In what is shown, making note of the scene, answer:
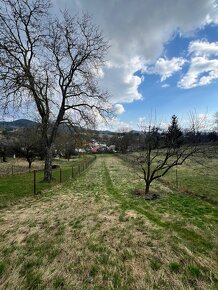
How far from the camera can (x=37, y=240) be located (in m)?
6.28

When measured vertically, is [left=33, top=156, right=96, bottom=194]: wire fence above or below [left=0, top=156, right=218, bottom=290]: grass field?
below

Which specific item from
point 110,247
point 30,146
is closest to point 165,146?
point 110,247

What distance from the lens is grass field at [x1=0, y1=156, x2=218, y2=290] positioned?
429cm

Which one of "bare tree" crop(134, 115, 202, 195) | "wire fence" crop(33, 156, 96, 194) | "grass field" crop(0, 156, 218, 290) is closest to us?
"grass field" crop(0, 156, 218, 290)

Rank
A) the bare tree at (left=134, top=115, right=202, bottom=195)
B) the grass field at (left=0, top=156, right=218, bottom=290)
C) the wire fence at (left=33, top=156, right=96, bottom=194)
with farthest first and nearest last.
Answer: the wire fence at (left=33, top=156, right=96, bottom=194) < the bare tree at (left=134, top=115, right=202, bottom=195) < the grass field at (left=0, top=156, right=218, bottom=290)

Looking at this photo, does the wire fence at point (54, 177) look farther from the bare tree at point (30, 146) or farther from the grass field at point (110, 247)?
the bare tree at point (30, 146)

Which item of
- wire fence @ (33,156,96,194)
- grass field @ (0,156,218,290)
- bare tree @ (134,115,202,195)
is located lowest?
wire fence @ (33,156,96,194)

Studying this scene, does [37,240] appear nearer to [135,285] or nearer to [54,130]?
[135,285]

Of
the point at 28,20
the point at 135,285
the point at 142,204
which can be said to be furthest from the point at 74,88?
the point at 135,285

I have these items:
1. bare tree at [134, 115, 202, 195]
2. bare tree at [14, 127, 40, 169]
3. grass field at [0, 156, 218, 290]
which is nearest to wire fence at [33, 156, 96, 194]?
grass field at [0, 156, 218, 290]

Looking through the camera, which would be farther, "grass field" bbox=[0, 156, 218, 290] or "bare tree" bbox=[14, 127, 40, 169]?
"bare tree" bbox=[14, 127, 40, 169]

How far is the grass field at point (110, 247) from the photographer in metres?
4.29

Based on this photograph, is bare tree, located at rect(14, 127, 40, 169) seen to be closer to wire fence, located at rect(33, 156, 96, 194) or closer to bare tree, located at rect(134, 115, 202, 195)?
wire fence, located at rect(33, 156, 96, 194)

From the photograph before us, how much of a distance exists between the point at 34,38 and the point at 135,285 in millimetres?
19032
